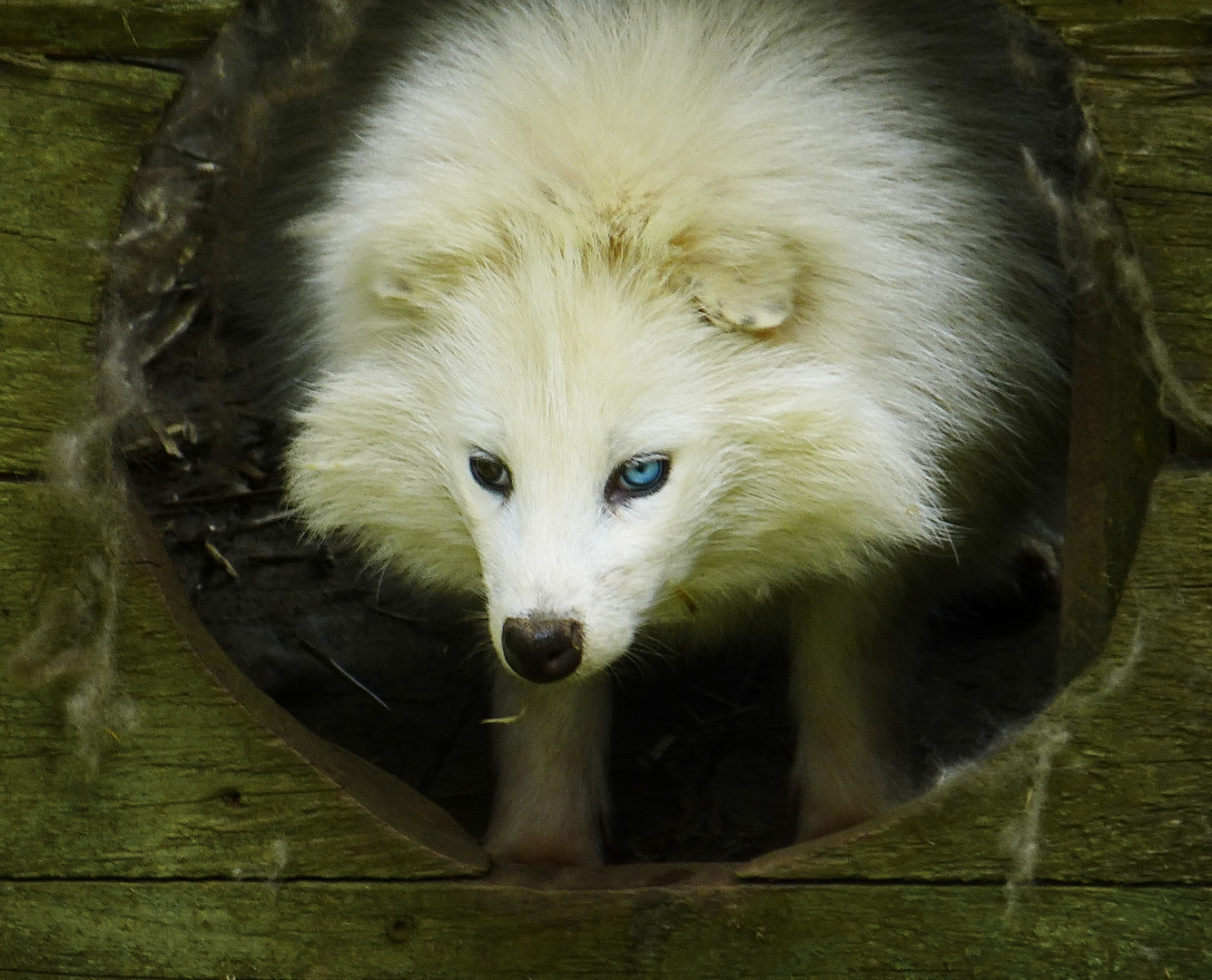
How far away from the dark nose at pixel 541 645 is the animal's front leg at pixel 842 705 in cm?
92

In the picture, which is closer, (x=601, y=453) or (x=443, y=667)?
(x=601, y=453)

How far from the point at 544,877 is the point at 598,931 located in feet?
0.77

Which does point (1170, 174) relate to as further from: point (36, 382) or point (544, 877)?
point (36, 382)

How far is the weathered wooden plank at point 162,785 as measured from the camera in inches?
113

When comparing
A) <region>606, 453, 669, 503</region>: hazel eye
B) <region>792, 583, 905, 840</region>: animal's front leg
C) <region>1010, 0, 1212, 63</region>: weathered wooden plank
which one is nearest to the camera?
<region>1010, 0, 1212, 63</region>: weathered wooden plank

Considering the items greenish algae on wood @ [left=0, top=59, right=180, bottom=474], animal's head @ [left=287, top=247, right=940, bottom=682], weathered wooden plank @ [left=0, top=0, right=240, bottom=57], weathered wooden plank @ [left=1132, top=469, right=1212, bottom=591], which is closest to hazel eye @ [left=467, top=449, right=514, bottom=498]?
animal's head @ [left=287, top=247, right=940, bottom=682]

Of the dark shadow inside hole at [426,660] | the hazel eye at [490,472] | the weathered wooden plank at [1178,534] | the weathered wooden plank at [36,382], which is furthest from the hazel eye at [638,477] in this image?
the dark shadow inside hole at [426,660]

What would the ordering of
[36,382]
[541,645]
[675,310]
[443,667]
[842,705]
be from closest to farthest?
[541,645] → [36,382] → [675,310] → [842,705] → [443,667]

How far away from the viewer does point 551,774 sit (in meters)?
3.62

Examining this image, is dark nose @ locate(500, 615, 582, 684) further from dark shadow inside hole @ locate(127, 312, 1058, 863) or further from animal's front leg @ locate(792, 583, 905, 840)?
dark shadow inside hole @ locate(127, 312, 1058, 863)

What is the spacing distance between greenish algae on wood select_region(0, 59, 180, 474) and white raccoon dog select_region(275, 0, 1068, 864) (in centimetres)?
51

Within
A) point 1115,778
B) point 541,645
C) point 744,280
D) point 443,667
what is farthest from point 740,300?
point 443,667

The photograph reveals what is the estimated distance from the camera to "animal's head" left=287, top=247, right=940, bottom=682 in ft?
Result: 9.12

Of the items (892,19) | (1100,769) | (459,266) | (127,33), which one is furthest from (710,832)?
(127,33)
